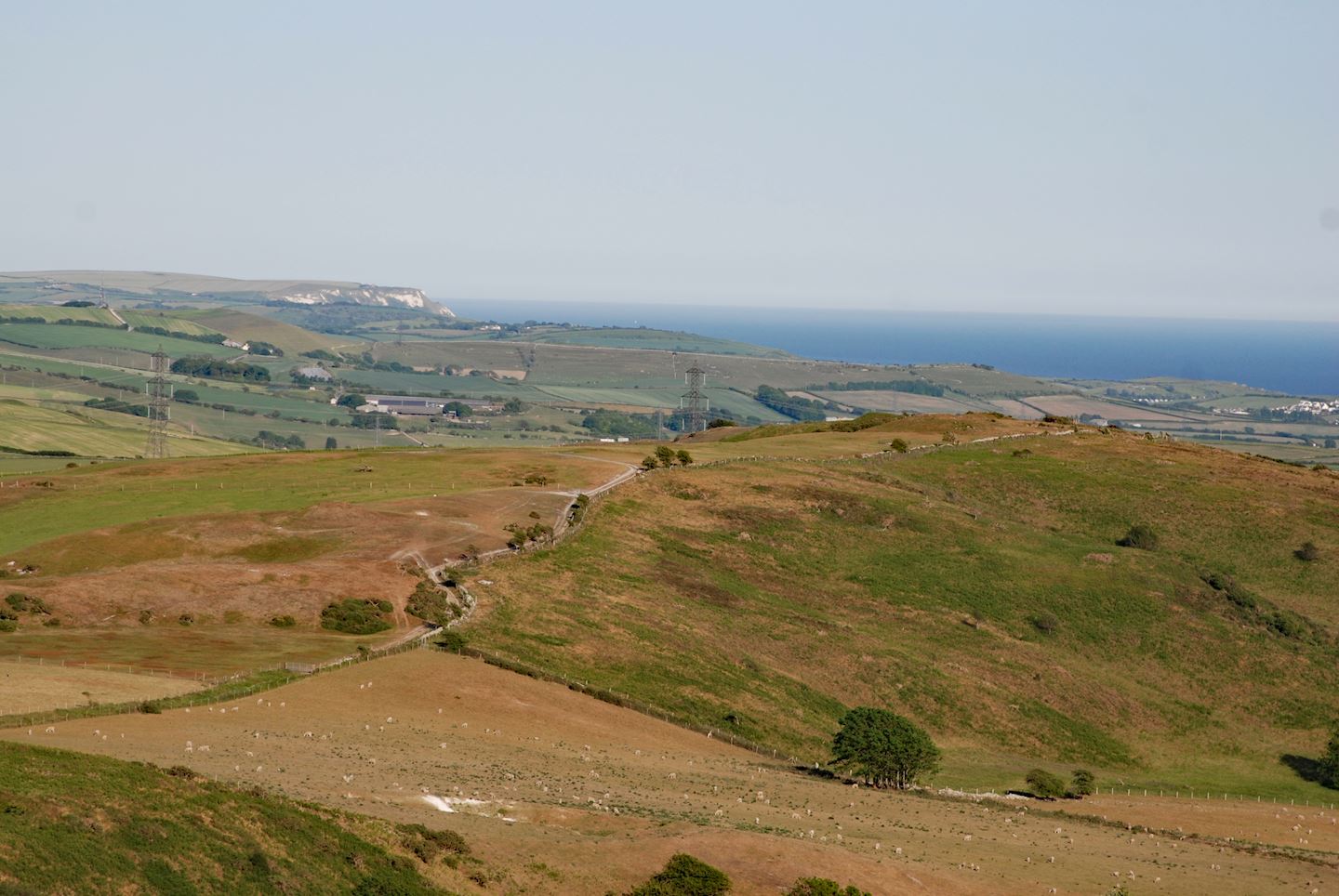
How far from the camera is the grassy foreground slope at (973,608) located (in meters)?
95.8

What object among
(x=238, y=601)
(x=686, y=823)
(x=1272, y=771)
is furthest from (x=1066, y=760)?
(x=238, y=601)

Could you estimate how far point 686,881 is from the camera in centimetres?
4900

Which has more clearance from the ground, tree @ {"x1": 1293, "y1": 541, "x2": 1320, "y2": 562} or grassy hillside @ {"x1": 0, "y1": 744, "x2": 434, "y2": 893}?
grassy hillside @ {"x1": 0, "y1": 744, "x2": 434, "y2": 893}

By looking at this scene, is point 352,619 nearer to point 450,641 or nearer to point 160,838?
point 450,641

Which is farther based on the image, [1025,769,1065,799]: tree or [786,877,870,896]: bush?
[1025,769,1065,799]: tree

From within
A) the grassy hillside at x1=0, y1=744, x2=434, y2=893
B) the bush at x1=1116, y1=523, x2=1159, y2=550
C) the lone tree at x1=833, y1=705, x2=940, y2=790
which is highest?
the grassy hillside at x1=0, y1=744, x2=434, y2=893

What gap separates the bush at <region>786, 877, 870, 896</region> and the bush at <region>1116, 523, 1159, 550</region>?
318 feet

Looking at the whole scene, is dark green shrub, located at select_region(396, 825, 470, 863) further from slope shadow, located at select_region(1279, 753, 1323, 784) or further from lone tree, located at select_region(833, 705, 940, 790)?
slope shadow, located at select_region(1279, 753, 1323, 784)

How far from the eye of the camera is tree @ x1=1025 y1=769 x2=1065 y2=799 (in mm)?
83375

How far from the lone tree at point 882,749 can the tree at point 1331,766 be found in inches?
1395

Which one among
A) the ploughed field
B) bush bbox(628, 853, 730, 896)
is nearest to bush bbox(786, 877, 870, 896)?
the ploughed field

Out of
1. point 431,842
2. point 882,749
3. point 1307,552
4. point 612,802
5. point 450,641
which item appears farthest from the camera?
point 1307,552

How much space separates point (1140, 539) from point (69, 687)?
102850mm


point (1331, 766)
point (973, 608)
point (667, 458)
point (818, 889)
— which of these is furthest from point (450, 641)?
point (667, 458)
